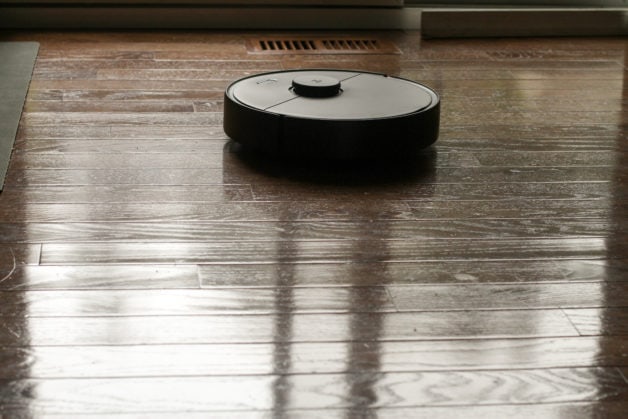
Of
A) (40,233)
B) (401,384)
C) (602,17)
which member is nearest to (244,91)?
(40,233)

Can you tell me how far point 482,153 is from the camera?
249cm

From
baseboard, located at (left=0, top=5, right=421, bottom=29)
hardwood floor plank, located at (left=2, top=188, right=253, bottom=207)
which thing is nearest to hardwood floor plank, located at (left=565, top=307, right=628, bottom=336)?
hardwood floor plank, located at (left=2, top=188, right=253, bottom=207)

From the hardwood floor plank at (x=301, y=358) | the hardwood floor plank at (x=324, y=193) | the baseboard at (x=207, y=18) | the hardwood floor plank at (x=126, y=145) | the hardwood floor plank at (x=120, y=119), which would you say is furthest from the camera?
the baseboard at (x=207, y=18)

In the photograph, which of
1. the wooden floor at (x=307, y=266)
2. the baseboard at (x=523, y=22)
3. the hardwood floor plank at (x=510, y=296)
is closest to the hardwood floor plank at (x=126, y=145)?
the wooden floor at (x=307, y=266)

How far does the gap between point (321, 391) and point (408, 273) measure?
0.43 m

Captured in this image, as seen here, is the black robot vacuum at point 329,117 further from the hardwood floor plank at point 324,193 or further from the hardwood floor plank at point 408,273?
the hardwood floor plank at point 408,273

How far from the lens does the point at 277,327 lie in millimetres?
1633

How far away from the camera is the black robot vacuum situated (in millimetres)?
2283

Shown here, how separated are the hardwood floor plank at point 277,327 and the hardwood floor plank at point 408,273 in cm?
13

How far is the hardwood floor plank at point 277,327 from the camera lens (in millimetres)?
1585

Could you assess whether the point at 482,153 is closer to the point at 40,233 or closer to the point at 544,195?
the point at 544,195

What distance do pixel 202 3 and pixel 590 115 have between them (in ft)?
4.93

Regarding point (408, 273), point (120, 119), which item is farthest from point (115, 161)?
point (408, 273)

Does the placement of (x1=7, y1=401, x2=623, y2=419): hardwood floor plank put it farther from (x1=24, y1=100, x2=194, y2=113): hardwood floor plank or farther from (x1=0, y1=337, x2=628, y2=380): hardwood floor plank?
(x1=24, y1=100, x2=194, y2=113): hardwood floor plank
